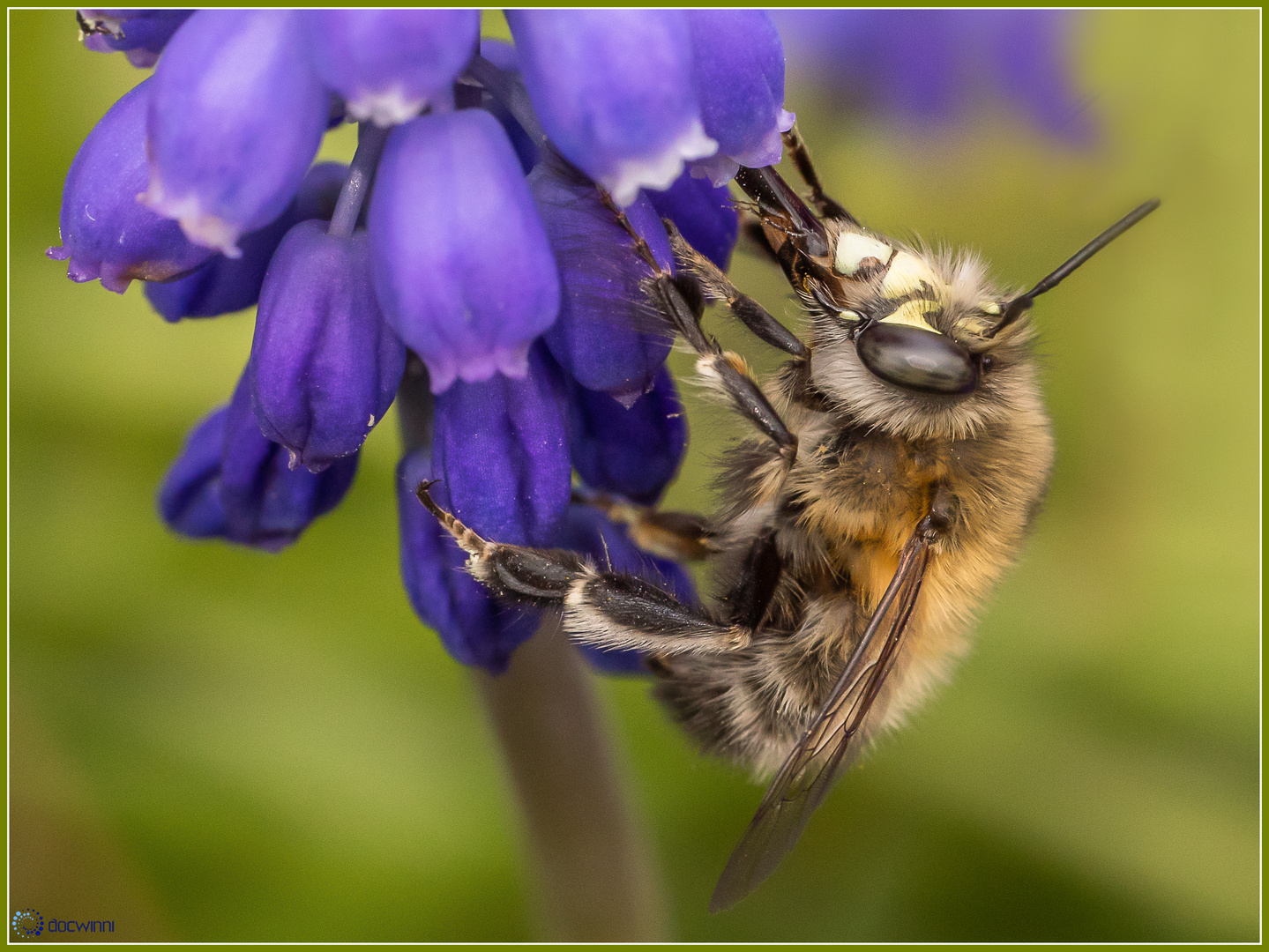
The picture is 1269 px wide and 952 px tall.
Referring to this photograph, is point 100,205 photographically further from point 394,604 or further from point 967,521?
point 394,604

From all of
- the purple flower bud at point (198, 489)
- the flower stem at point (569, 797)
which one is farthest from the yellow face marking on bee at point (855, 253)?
the purple flower bud at point (198, 489)

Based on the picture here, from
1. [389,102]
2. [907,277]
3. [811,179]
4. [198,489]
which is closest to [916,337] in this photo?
[907,277]

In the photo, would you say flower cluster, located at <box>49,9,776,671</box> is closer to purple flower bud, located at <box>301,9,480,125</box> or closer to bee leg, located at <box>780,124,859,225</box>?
purple flower bud, located at <box>301,9,480,125</box>

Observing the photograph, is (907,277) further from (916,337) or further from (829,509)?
(829,509)

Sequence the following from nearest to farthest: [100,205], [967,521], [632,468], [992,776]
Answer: [100,205]
[632,468]
[967,521]
[992,776]

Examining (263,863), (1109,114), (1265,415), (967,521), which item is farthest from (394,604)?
(1109,114)

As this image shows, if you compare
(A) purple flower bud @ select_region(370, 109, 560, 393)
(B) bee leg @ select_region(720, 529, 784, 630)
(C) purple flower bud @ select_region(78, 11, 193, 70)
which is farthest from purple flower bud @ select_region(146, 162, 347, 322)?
(B) bee leg @ select_region(720, 529, 784, 630)
